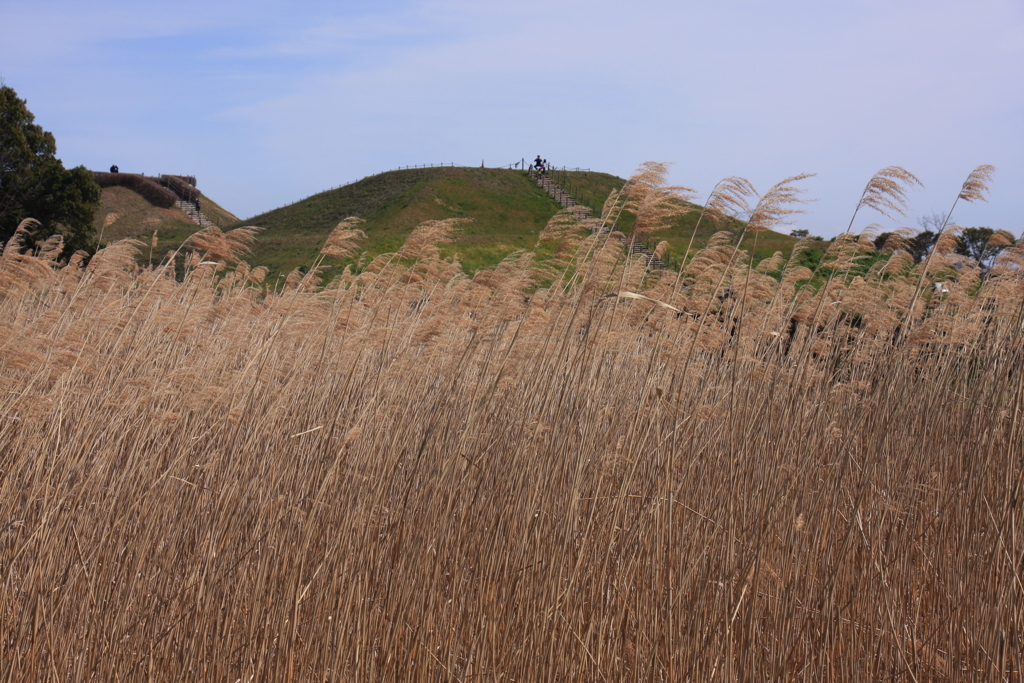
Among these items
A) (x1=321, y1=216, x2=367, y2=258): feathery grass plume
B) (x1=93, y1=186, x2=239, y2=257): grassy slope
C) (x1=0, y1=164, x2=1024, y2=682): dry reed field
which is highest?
(x1=93, y1=186, x2=239, y2=257): grassy slope

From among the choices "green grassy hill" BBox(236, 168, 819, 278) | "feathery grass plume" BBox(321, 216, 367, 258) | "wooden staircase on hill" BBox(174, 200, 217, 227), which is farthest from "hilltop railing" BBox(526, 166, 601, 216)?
"feathery grass plume" BBox(321, 216, 367, 258)

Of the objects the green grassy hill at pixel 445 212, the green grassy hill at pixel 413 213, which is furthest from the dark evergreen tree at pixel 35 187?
the green grassy hill at pixel 413 213

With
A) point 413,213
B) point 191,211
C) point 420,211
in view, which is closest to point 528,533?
point 413,213

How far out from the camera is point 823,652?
2184mm

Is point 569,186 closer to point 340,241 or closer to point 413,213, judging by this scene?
point 413,213

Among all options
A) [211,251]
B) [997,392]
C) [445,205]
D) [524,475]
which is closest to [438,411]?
[524,475]

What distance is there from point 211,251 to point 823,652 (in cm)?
360

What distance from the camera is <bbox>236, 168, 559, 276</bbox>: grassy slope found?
128 feet

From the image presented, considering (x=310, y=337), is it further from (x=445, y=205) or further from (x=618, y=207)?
(x=445, y=205)

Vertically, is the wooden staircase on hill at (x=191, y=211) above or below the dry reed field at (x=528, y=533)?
above

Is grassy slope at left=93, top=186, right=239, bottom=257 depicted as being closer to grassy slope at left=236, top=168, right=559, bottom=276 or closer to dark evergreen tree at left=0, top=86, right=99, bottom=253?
grassy slope at left=236, top=168, right=559, bottom=276

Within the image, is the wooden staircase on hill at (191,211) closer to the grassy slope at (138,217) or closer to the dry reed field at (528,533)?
the grassy slope at (138,217)

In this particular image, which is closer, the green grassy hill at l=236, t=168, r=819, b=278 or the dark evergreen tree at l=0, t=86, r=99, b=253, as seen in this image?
the dark evergreen tree at l=0, t=86, r=99, b=253

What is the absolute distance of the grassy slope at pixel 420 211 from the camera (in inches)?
1531
